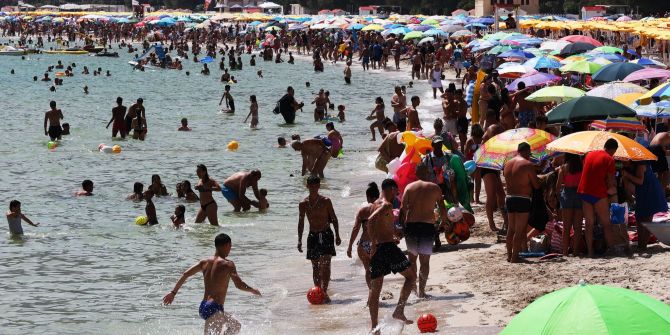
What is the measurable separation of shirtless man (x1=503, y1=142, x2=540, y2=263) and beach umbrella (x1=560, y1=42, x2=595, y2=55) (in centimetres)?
1750

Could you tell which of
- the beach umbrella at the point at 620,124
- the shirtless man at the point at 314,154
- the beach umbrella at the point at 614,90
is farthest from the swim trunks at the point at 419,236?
the shirtless man at the point at 314,154

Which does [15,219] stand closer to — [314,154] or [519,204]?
[314,154]

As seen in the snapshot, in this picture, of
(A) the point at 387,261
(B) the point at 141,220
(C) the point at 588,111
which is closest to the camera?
(A) the point at 387,261

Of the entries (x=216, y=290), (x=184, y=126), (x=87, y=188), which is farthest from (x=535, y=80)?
(x=216, y=290)

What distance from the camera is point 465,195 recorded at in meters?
12.4

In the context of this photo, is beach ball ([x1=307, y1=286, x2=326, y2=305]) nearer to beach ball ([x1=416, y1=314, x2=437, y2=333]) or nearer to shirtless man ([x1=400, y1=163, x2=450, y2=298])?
shirtless man ([x1=400, y1=163, x2=450, y2=298])

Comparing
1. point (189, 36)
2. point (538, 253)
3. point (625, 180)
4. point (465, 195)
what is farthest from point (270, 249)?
point (189, 36)

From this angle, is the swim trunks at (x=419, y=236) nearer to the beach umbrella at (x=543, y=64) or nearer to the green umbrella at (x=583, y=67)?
the green umbrella at (x=583, y=67)

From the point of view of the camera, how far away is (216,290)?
27.9 ft

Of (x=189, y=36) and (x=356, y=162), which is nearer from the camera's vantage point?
(x=356, y=162)

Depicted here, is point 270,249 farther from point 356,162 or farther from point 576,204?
point 356,162

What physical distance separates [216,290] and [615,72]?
1216 centimetres

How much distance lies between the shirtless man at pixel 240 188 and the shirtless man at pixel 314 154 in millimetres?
2282

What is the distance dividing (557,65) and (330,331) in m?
14.7
